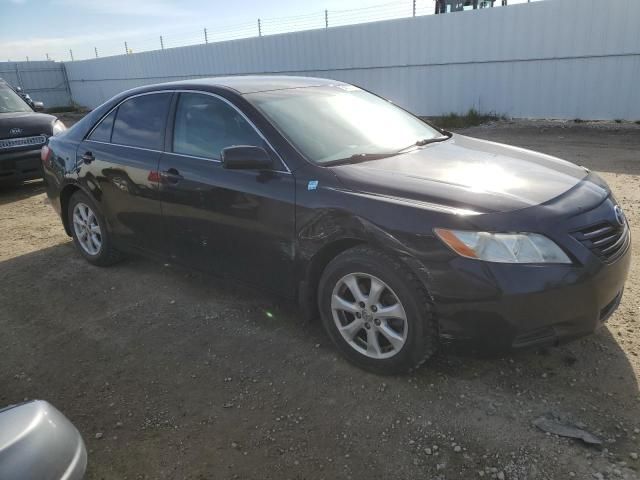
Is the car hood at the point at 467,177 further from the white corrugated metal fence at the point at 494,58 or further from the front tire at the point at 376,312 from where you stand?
the white corrugated metal fence at the point at 494,58

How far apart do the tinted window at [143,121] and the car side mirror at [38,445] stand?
2.80 m

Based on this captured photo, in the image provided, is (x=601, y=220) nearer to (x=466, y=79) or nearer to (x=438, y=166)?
(x=438, y=166)

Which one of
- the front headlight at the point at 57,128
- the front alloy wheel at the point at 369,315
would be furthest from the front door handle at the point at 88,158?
the front headlight at the point at 57,128

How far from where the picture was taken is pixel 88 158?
15.2ft

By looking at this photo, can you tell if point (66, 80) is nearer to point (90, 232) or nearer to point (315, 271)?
point (90, 232)

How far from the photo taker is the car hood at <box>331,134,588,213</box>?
105 inches

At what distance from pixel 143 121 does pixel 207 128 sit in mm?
834

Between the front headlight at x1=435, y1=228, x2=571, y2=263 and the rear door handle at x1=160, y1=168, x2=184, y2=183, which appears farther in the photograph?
the rear door handle at x1=160, y1=168, x2=184, y2=183

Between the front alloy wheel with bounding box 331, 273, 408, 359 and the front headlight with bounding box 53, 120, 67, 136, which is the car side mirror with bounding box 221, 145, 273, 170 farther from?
the front headlight with bounding box 53, 120, 67, 136

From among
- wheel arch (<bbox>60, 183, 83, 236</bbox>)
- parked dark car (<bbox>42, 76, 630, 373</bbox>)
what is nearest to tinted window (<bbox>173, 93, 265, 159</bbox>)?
parked dark car (<bbox>42, 76, 630, 373</bbox>)

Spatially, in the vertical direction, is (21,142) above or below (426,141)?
below

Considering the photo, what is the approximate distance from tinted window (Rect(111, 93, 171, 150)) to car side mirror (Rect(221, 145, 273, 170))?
108 centimetres

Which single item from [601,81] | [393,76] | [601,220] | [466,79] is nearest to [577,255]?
[601,220]

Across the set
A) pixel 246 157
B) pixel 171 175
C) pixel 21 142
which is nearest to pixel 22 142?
Result: pixel 21 142
